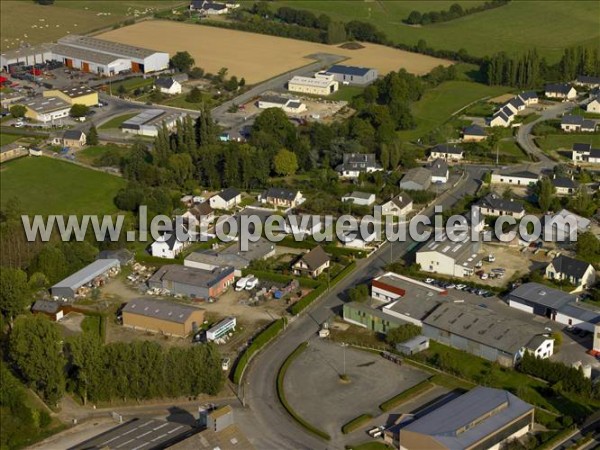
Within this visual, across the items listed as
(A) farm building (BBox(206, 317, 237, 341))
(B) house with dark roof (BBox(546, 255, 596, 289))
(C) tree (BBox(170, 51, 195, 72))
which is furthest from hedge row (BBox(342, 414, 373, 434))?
(C) tree (BBox(170, 51, 195, 72))

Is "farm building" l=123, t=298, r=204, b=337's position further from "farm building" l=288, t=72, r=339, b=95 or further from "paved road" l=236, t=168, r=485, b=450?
"farm building" l=288, t=72, r=339, b=95

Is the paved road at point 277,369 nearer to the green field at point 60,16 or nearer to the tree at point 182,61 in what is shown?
the tree at point 182,61

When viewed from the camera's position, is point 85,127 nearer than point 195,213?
No

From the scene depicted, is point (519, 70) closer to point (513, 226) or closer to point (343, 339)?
point (513, 226)

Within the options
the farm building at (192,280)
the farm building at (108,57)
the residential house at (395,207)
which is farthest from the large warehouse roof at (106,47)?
the farm building at (192,280)

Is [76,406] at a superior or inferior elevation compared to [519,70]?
inferior

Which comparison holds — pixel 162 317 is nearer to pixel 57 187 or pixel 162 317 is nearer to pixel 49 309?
pixel 49 309

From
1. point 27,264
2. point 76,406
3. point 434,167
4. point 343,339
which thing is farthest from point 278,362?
point 434,167

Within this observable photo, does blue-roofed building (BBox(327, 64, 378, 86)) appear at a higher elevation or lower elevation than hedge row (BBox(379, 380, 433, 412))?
higher
